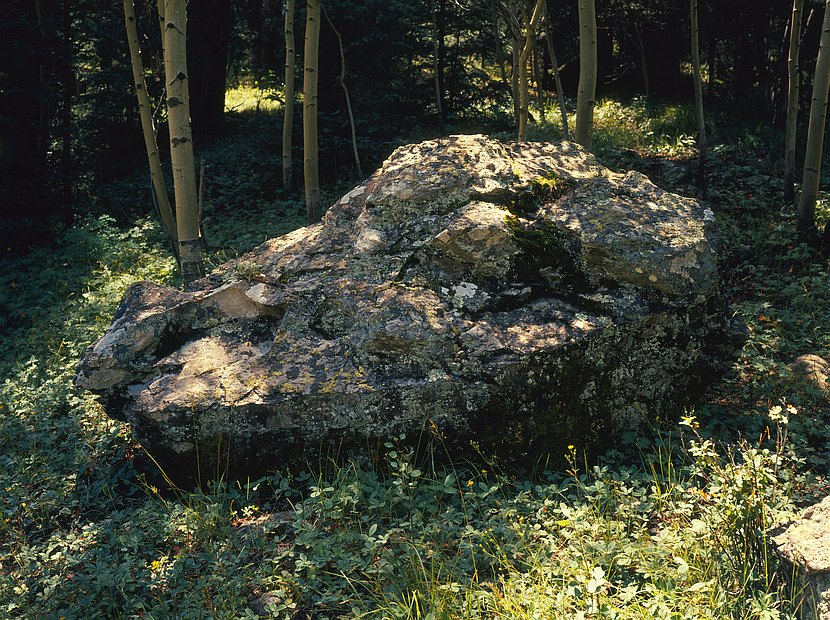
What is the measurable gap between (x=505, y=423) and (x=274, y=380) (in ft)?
5.01

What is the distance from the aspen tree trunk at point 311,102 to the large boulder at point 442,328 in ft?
11.6

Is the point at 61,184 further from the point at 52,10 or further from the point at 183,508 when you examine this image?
the point at 183,508

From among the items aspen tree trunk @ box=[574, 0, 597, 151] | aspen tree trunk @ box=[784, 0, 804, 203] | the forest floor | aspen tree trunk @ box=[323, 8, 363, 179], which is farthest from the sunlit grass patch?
the forest floor

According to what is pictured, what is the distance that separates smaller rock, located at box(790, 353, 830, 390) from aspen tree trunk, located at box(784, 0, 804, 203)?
16.3 ft

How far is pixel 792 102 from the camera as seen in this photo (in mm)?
9258

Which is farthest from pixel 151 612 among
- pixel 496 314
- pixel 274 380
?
pixel 496 314

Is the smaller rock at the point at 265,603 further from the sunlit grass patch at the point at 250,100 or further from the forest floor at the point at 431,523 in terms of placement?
the sunlit grass patch at the point at 250,100

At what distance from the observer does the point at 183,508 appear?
4.10 meters

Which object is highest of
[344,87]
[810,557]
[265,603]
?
[344,87]

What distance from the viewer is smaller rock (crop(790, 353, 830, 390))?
5.21 metres

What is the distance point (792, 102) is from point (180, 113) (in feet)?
26.7

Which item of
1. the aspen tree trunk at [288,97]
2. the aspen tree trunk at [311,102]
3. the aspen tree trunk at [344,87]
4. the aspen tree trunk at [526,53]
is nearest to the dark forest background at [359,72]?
the aspen tree trunk at [344,87]

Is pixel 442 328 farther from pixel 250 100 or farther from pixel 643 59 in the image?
pixel 250 100

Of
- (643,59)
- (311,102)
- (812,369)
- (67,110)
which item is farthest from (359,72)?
(812,369)
